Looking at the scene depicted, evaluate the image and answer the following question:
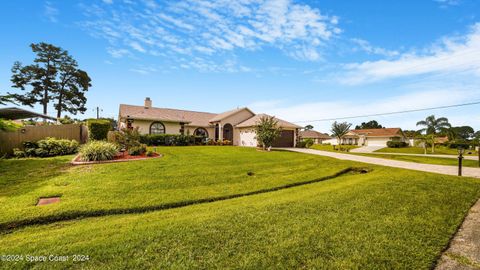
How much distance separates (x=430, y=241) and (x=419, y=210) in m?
1.85

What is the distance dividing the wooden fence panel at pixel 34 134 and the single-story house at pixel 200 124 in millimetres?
7091

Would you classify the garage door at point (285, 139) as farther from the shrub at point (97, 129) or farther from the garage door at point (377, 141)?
the garage door at point (377, 141)

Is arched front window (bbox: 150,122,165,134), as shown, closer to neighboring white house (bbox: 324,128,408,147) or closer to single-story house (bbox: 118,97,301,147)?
single-story house (bbox: 118,97,301,147)

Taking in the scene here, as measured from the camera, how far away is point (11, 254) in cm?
327

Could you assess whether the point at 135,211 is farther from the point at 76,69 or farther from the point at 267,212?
the point at 76,69

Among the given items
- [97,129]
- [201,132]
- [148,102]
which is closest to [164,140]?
[97,129]

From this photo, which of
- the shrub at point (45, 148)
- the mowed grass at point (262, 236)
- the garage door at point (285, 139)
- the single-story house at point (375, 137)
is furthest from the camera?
the single-story house at point (375, 137)

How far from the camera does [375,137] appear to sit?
1946 inches

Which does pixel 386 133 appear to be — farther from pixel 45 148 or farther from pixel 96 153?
pixel 45 148

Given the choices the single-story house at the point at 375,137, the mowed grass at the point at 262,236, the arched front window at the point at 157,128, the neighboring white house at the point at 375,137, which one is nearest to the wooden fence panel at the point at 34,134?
the arched front window at the point at 157,128

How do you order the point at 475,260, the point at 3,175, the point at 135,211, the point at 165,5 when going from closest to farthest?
the point at 475,260
the point at 135,211
the point at 3,175
the point at 165,5

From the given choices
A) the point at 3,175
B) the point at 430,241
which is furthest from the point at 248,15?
the point at 3,175

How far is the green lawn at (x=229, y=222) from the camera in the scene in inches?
124

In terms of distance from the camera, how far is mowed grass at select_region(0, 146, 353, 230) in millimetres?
5273
